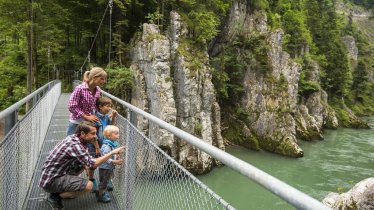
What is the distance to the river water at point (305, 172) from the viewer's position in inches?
614

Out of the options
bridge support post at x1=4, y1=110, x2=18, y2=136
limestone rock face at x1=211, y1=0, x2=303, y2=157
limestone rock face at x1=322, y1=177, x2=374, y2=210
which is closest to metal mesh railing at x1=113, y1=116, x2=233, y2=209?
bridge support post at x1=4, y1=110, x2=18, y2=136

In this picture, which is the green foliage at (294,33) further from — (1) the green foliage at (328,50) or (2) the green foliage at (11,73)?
(2) the green foliage at (11,73)

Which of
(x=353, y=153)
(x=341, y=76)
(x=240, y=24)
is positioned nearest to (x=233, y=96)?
(x=240, y=24)

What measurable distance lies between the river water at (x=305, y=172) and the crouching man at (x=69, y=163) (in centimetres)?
956

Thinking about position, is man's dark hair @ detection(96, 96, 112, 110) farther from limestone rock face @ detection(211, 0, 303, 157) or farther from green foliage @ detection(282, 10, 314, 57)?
green foliage @ detection(282, 10, 314, 57)

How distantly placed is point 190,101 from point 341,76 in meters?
29.4

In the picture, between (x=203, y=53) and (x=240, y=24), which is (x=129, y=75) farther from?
(x=240, y=24)

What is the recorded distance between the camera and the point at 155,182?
2.65 metres

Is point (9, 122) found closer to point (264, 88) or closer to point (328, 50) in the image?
point (264, 88)

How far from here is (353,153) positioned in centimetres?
2539

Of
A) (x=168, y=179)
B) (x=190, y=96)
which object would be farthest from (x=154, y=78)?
(x=168, y=179)

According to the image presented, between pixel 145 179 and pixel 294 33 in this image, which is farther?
pixel 294 33

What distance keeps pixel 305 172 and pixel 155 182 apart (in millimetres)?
18704

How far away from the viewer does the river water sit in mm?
15586
